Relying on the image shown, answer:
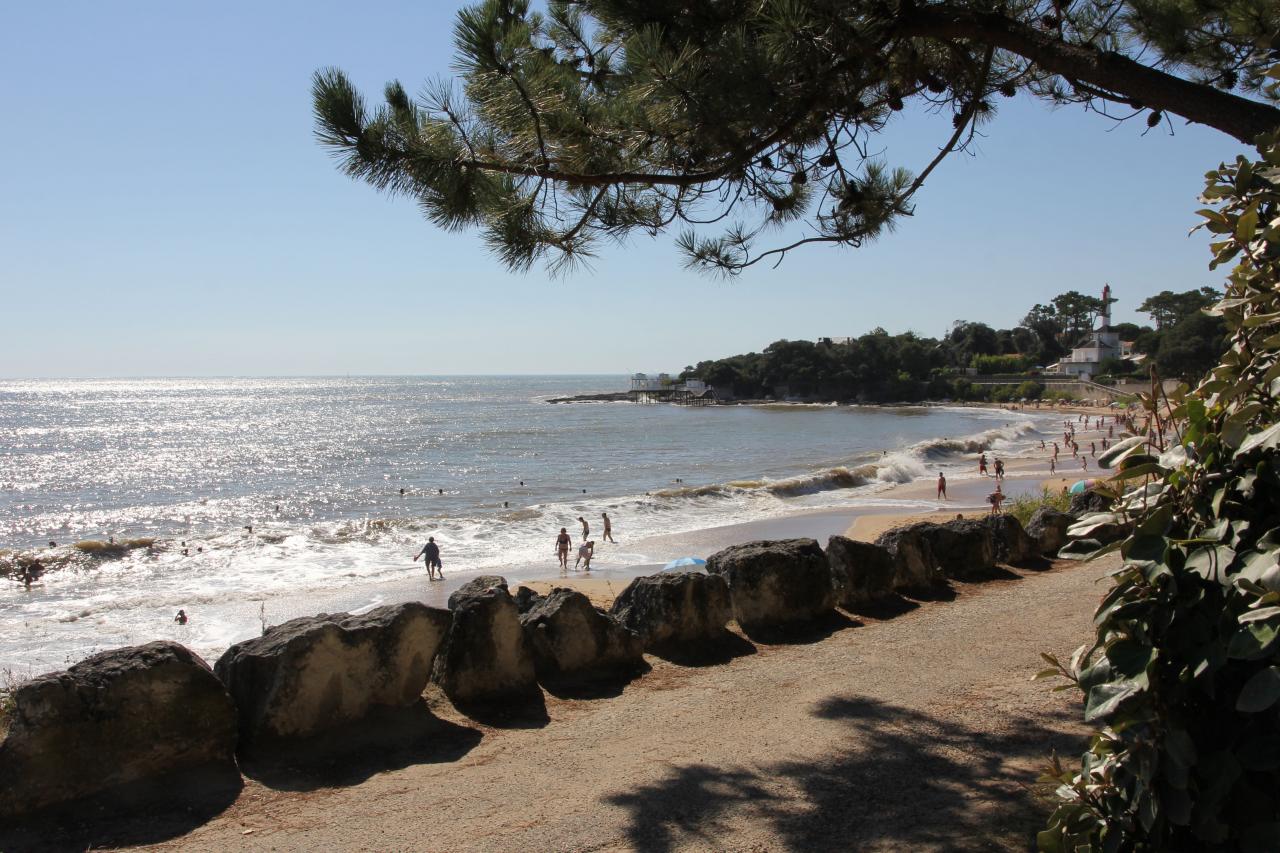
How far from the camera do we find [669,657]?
6.52 metres

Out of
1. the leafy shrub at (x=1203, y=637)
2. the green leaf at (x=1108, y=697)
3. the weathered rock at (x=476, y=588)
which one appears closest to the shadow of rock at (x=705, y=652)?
the weathered rock at (x=476, y=588)

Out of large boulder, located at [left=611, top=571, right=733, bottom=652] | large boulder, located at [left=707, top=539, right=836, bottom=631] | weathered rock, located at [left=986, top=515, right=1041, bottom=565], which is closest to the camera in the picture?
large boulder, located at [left=611, top=571, right=733, bottom=652]

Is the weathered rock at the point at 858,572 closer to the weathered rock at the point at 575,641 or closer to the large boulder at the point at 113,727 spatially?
the weathered rock at the point at 575,641

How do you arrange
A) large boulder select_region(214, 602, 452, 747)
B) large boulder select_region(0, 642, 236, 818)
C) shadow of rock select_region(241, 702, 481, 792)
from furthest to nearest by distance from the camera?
large boulder select_region(214, 602, 452, 747) < shadow of rock select_region(241, 702, 481, 792) < large boulder select_region(0, 642, 236, 818)

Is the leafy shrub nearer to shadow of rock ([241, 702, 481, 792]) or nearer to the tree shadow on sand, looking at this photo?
the tree shadow on sand

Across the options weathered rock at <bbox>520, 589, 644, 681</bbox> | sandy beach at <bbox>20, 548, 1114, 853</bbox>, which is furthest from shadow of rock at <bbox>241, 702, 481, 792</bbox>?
weathered rock at <bbox>520, 589, 644, 681</bbox>

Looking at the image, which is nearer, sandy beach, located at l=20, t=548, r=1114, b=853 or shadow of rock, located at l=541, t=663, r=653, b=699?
sandy beach, located at l=20, t=548, r=1114, b=853

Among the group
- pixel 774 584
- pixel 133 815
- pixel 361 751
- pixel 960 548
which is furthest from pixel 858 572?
pixel 133 815

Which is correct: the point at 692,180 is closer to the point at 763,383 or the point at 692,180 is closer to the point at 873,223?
the point at 873,223

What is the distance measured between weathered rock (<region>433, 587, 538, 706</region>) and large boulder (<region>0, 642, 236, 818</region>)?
1343 millimetres

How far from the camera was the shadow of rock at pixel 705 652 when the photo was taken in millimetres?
6449

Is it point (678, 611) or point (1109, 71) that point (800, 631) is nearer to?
point (678, 611)

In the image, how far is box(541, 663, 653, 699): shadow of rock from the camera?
5809mm

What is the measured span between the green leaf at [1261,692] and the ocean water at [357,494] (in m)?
15.8
